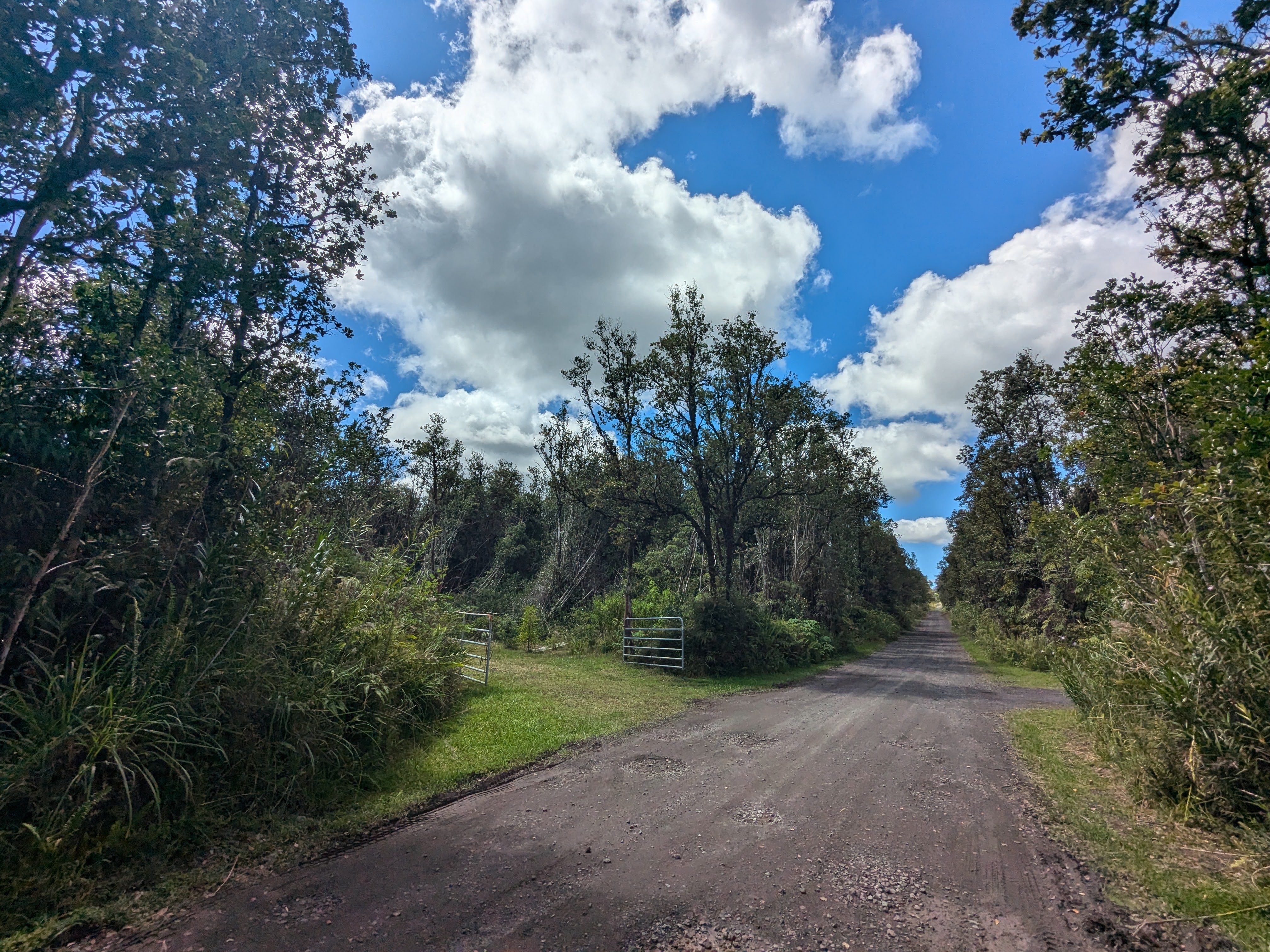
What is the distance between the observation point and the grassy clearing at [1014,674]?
505 inches

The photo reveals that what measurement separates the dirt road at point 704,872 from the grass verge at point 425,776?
263 millimetres

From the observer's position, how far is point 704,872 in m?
3.19

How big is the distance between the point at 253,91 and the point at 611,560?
20.5 m

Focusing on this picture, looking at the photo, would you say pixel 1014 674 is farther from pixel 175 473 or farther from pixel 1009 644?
pixel 175 473

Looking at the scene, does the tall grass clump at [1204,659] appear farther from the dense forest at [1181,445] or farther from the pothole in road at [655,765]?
the pothole in road at [655,765]

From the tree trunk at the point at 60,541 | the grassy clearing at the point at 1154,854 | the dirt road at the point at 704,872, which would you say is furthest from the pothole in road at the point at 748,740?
the tree trunk at the point at 60,541

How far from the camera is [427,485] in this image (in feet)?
91.3

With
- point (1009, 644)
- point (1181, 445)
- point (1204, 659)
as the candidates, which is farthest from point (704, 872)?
point (1009, 644)

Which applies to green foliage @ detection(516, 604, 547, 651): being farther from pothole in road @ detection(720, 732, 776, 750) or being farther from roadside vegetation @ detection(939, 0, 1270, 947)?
roadside vegetation @ detection(939, 0, 1270, 947)

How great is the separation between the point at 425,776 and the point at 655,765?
2.18m

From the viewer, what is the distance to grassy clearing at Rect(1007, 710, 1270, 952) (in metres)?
2.83

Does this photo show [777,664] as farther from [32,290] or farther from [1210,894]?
[32,290]

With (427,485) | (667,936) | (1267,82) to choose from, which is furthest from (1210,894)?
(427,485)

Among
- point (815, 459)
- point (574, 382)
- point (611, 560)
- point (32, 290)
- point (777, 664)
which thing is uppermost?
point (574, 382)
